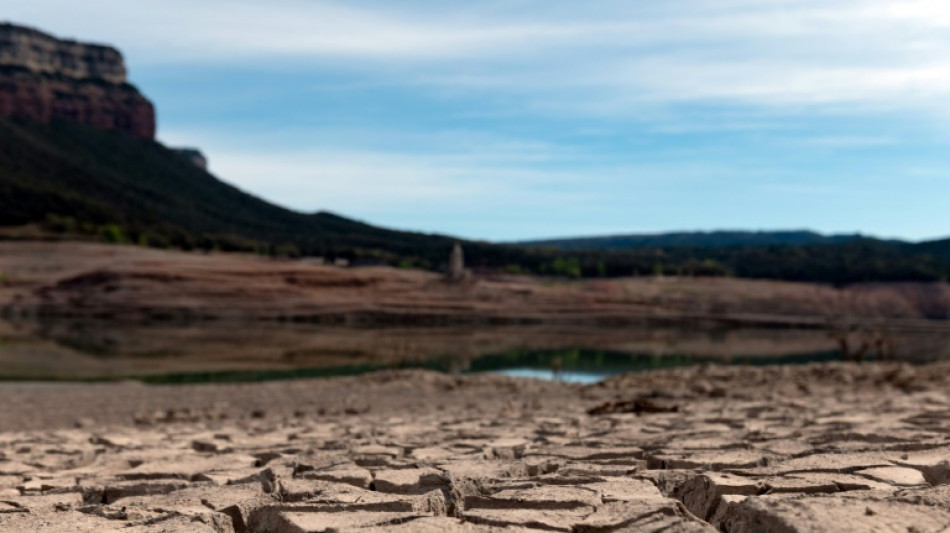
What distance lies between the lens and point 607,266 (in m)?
80.0

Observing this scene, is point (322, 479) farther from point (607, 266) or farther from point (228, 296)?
point (607, 266)

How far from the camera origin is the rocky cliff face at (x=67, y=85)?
11200 cm

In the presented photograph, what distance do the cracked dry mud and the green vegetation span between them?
2659 inches

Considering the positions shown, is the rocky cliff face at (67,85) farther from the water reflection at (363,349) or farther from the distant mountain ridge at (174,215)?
the water reflection at (363,349)

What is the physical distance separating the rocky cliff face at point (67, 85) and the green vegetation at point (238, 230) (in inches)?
236

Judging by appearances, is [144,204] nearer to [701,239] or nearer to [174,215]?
[174,215]

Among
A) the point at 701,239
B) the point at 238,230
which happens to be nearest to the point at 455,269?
the point at 238,230

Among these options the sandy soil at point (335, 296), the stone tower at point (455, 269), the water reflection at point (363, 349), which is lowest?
the water reflection at point (363, 349)

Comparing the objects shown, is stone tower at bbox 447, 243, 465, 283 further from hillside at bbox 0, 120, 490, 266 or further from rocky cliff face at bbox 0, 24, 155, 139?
rocky cliff face at bbox 0, 24, 155, 139

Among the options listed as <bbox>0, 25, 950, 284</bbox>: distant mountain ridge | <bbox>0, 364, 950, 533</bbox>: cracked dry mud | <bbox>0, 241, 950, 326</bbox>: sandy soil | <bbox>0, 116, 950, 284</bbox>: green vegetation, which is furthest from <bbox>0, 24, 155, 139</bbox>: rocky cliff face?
<bbox>0, 364, 950, 533</bbox>: cracked dry mud

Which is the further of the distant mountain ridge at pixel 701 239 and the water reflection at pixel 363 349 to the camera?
the distant mountain ridge at pixel 701 239

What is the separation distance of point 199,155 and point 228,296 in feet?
489

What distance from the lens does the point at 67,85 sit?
11875 cm

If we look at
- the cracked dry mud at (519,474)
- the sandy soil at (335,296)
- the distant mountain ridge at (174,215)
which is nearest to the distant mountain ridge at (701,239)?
the distant mountain ridge at (174,215)
